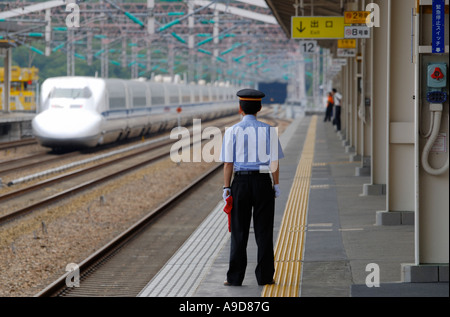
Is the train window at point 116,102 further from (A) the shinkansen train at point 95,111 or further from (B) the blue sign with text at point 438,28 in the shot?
(B) the blue sign with text at point 438,28

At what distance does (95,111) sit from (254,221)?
21.8 m

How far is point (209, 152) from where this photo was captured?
31594 millimetres

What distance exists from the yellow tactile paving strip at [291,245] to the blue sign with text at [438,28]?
233cm

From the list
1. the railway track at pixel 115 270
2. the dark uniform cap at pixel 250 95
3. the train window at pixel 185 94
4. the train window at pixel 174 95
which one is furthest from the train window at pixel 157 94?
the dark uniform cap at pixel 250 95

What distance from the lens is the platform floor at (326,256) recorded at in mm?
7297

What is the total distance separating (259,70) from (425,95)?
312ft

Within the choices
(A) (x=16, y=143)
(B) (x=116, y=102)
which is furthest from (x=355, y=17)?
(A) (x=16, y=143)

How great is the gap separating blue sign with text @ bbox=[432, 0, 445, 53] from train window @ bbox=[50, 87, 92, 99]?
2275cm

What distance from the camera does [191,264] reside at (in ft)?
30.3

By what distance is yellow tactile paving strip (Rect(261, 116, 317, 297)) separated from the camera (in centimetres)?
746

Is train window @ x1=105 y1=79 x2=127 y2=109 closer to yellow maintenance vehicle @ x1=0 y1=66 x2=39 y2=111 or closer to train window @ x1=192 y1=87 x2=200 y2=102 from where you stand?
yellow maintenance vehicle @ x1=0 y1=66 x2=39 y2=111

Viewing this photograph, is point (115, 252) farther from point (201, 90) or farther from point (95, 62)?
point (95, 62)

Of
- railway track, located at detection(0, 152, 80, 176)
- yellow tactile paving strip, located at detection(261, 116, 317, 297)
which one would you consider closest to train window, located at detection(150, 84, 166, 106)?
railway track, located at detection(0, 152, 80, 176)

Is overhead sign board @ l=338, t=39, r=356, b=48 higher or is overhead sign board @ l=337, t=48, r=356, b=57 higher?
overhead sign board @ l=338, t=39, r=356, b=48
